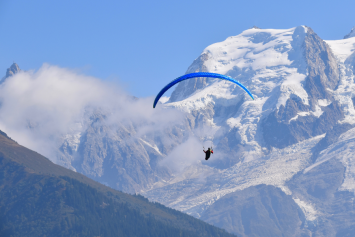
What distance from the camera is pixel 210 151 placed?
11562 centimetres

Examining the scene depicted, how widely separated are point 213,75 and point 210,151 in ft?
54.2

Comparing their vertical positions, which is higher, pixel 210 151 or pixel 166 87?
pixel 166 87

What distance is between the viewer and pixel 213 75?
121 m

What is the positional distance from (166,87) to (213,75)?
397 inches

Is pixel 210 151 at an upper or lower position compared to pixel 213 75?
lower

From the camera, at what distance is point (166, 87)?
4781 inches
